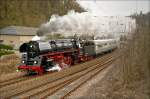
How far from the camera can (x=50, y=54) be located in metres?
26.1

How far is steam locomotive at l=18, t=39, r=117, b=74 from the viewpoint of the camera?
968 inches

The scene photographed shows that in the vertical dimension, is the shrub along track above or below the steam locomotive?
below

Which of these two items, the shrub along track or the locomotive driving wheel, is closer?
the shrub along track

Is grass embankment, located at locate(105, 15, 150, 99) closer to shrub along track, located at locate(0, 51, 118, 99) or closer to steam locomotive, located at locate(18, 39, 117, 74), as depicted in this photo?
shrub along track, located at locate(0, 51, 118, 99)

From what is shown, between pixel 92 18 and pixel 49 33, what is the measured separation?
934 cm

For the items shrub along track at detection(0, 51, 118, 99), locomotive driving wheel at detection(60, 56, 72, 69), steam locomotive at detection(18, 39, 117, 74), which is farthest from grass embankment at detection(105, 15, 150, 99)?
locomotive driving wheel at detection(60, 56, 72, 69)

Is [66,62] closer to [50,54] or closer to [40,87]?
[50,54]

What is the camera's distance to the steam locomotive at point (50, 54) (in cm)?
2459

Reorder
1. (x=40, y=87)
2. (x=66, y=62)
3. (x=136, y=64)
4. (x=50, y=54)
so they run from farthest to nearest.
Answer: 1. (x=66, y=62)
2. (x=50, y=54)
3. (x=40, y=87)
4. (x=136, y=64)

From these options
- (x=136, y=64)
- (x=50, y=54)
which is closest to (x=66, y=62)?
(x=50, y=54)

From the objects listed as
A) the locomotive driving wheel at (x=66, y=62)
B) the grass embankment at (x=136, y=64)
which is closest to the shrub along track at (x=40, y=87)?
the grass embankment at (x=136, y=64)

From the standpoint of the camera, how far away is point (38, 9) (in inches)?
3957

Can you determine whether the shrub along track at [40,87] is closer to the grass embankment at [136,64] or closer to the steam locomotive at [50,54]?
the steam locomotive at [50,54]

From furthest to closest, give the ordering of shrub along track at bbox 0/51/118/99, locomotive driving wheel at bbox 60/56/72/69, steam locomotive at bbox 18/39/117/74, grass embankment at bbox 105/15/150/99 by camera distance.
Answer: locomotive driving wheel at bbox 60/56/72/69, steam locomotive at bbox 18/39/117/74, shrub along track at bbox 0/51/118/99, grass embankment at bbox 105/15/150/99
